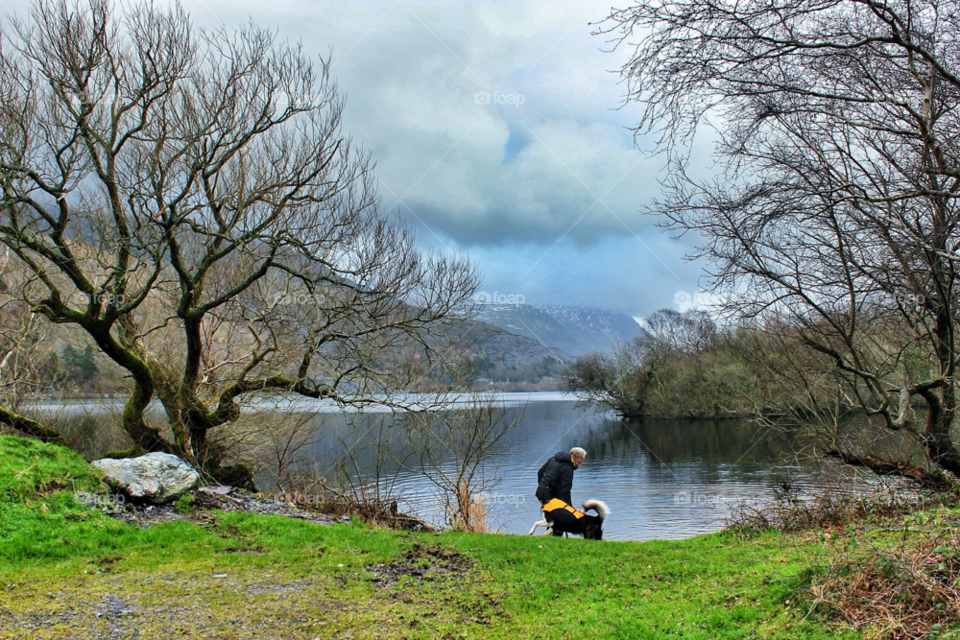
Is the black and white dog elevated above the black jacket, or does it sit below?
below

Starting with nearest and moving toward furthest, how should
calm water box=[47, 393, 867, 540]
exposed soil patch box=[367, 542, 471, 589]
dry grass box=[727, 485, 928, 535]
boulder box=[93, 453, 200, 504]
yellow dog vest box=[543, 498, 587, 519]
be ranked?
exposed soil patch box=[367, 542, 471, 589] < boulder box=[93, 453, 200, 504] < dry grass box=[727, 485, 928, 535] < yellow dog vest box=[543, 498, 587, 519] < calm water box=[47, 393, 867, 540]

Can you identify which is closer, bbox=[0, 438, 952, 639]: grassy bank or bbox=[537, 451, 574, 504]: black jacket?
bbox=[0, 438, 952, 639]: grassy bank

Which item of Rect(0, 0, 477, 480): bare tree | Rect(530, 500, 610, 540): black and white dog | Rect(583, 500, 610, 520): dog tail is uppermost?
Rect(0, 0, 477, 480): bare tree

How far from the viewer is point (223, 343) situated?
61.2 feet

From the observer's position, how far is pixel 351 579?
22.9 feet

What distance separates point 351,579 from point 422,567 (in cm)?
123

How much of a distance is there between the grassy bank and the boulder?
17.0 inches

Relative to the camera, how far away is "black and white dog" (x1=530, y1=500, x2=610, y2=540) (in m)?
10.8

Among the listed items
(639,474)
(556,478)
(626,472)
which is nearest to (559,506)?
(556,478)

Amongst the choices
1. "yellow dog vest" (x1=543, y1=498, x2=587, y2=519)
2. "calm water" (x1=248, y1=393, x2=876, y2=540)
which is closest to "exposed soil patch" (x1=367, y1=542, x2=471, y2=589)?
"yellow dog vest" (x1=543, y1=498, x2=587, y2=519)

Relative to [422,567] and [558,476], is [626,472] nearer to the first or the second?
[558,476]

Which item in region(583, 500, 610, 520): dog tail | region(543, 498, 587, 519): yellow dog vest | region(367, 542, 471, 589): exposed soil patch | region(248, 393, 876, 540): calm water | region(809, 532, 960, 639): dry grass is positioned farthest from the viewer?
region(248, 393, 876, 540): calm water

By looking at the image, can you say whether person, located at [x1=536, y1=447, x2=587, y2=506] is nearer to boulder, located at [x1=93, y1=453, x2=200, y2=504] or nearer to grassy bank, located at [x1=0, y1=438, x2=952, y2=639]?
grassy bank, located at [x1=0, y1=438, x2=952, y2=639]

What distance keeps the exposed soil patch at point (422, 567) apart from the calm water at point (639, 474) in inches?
203
